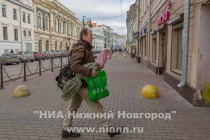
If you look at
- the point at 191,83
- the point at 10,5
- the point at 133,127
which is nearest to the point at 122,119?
the point at 133,127

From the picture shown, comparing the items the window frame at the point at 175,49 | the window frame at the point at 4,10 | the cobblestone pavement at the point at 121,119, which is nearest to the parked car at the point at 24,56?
the window frame at the point at 4,10

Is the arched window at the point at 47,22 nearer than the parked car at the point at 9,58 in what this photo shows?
No

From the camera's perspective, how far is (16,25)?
114 feet

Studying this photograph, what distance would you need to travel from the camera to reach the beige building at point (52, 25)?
140ft

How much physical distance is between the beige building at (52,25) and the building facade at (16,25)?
2.42 metres

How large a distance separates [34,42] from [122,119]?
1496 inches

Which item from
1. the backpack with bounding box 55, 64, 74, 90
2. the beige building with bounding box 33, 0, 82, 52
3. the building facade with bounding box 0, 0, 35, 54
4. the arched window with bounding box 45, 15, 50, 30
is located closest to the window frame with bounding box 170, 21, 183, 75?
the backpack with bounding box 55, 64, 74, 90

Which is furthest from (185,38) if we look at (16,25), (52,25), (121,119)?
(52,25)

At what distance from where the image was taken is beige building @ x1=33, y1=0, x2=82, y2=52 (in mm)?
42781

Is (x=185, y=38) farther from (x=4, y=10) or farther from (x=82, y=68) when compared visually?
(x=4, y=10)

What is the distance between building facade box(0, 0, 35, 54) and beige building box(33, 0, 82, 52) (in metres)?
2.42

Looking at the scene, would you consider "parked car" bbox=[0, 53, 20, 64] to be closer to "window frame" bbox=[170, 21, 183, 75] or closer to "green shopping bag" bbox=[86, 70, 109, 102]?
"window frame" bbox=[170, 21, 183, 75]

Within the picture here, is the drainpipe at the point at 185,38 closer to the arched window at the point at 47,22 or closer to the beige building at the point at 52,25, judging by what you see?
the beige building at the point at 52,25

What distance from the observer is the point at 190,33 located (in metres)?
6.24
